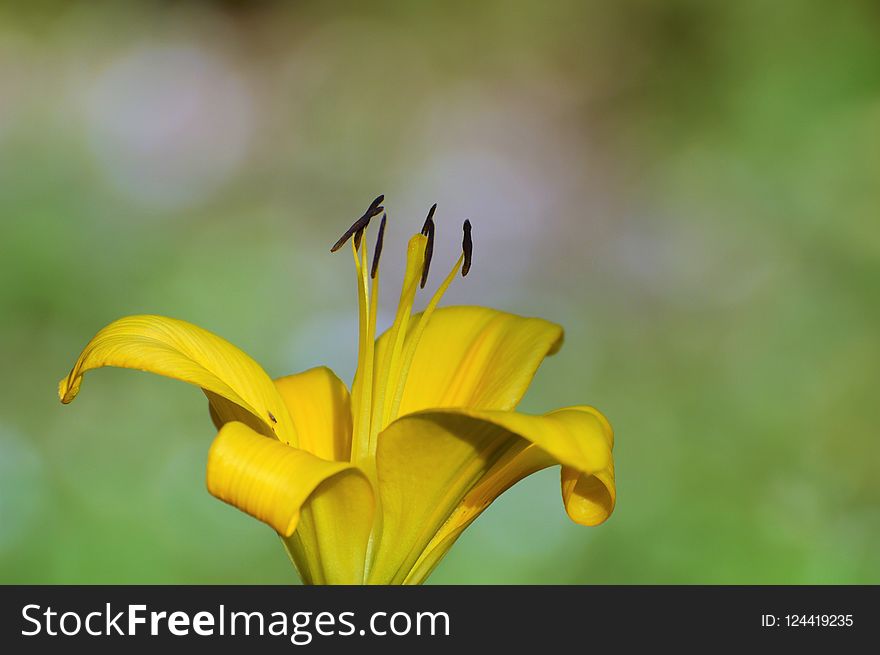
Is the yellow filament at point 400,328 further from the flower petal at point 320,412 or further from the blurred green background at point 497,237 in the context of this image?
the blurred green background at point 497,237

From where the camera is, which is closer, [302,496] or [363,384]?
[302,496]

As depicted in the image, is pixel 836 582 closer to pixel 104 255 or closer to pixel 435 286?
pixel 435 286

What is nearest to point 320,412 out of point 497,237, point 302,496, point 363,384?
point 363,384

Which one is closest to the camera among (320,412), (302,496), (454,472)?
(302,496)

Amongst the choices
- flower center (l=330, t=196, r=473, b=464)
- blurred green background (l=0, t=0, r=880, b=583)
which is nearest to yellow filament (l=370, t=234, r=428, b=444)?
flower center (l=330, t=196, r=473, b=464)

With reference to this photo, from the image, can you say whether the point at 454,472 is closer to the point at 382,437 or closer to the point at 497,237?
the point at 382,437

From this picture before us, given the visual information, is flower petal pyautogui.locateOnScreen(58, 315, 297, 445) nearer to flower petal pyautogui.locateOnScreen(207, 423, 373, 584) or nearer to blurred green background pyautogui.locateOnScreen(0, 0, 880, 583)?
flower petal pyautogui.locateOnScreen(207, 423, 373, 584)
